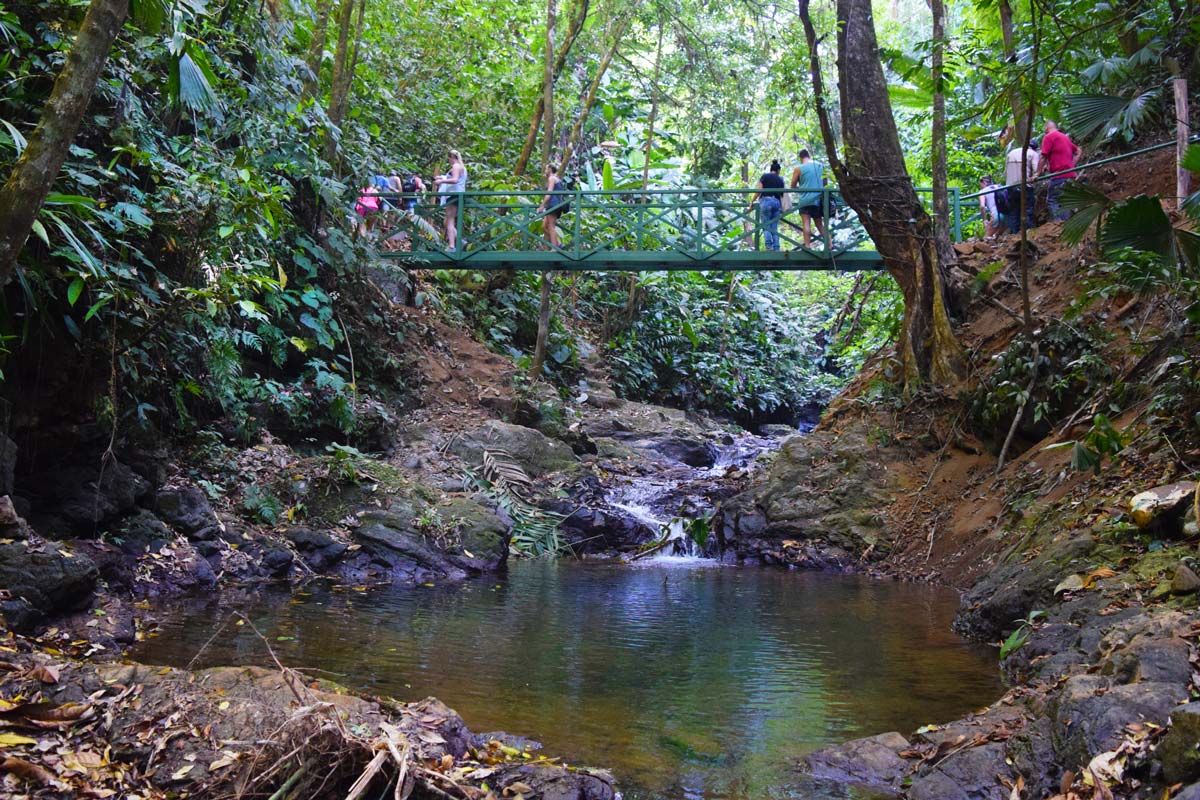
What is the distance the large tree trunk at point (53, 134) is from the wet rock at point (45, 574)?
72.4 inches

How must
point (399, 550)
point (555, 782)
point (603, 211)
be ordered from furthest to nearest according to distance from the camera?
point (603, 211), point (399, 550), point (555, 782)

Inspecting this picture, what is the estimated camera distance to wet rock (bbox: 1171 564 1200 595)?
14.7 ft

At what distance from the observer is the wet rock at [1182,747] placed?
9.09 ft

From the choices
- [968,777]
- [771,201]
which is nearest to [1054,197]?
[771,201]

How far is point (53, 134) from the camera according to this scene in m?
4.12

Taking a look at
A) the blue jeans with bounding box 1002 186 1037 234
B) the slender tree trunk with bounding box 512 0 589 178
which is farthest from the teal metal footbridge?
the slender tree trunk with bounding box 512 0 589 178

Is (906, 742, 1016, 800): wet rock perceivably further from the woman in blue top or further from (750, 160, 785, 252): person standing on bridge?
(750, 160, 785, 252): person standing on bridge

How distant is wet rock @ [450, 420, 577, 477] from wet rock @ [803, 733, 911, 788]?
28.4ft

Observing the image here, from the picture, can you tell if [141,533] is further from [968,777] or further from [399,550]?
[968,777]

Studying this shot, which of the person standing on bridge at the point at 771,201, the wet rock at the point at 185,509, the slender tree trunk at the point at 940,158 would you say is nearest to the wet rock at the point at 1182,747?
the wet rock at the point at 185,509

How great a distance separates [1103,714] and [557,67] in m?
15.3

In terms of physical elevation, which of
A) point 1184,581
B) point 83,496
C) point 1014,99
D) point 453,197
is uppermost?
point 1014,99

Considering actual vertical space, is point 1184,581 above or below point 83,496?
below

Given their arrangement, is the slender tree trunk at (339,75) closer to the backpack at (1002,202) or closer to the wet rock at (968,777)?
the backpack at (1002,202)
